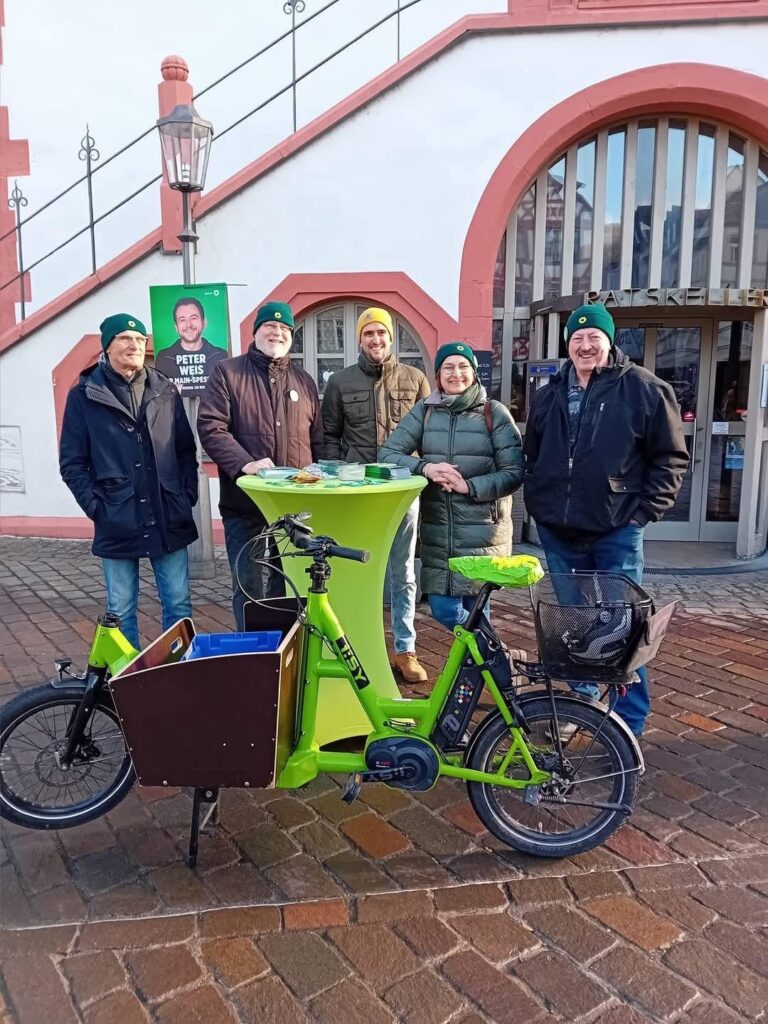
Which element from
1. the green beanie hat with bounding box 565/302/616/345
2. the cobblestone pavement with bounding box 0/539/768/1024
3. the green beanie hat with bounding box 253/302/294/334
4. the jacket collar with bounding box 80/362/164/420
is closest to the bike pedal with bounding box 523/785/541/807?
the cobblestone pavement with bounding box 0/539/768/1024

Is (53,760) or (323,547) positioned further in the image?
(53,760)

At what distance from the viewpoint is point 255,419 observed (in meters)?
4.09

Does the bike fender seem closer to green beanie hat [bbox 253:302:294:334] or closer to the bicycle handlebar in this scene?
the bicycle handlebar

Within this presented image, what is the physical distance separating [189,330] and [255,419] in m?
2.54

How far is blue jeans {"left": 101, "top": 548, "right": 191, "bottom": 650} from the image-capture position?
3.83 meters

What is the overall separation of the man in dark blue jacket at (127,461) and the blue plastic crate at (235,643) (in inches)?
45.9

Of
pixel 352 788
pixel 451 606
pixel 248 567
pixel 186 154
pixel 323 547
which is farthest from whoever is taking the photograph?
pixel 186 154

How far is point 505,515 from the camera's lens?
3918mm

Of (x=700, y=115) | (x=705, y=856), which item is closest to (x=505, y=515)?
(x=705, y=856)

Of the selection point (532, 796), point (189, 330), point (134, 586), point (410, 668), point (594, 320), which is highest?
point (189, 330)

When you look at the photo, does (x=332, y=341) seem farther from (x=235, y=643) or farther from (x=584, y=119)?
(x=235, y=643)

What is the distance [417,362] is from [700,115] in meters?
3.57

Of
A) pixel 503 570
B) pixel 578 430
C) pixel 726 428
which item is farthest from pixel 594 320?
pixel 726 428

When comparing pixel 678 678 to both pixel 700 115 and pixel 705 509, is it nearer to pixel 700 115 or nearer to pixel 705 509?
pixel 705 509
